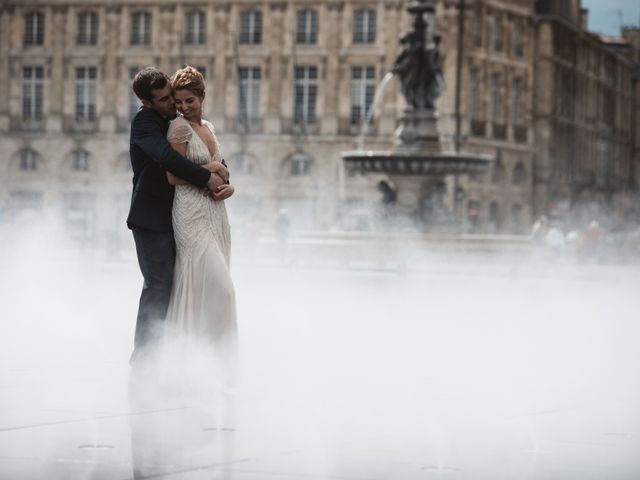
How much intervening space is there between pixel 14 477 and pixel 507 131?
72.1 meters

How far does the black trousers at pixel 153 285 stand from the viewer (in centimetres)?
884

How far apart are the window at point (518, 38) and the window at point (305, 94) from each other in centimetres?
1114

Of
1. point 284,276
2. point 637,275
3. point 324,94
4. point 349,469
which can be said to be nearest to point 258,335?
point 349,469

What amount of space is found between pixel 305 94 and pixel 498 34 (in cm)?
1023

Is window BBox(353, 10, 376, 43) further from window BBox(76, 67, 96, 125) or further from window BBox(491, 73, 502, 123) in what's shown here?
window BBox(76, 67, 96, 125)

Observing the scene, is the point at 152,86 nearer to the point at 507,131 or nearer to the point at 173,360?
the point at 173,360

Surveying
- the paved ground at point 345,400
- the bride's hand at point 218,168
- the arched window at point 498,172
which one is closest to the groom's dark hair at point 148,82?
the bride's hand at point 218,168

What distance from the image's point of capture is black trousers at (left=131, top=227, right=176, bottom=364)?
884 cm

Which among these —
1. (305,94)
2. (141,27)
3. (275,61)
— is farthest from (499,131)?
(141,27)

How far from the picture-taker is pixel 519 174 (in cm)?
7900

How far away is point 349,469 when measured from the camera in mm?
6797

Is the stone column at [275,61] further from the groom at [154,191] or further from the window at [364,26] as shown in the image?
the groom at [154,191]

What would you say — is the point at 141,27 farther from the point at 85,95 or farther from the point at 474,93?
the point at 474,93

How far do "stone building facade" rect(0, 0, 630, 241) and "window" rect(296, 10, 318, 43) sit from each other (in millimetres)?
88
